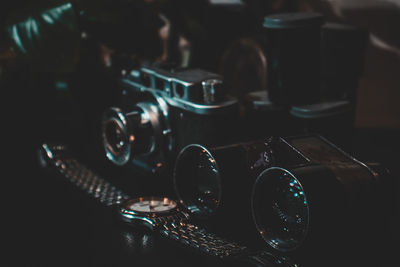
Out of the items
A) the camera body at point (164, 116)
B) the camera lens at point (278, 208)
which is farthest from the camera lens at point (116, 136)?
the camera lens at point (278, 208)

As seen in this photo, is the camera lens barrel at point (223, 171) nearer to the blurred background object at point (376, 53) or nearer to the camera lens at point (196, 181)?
the camera lens at point (196, 181)

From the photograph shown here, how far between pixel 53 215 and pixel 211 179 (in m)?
0.17

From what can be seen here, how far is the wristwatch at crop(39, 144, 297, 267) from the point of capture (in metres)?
0.43

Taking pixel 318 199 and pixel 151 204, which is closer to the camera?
pixel 318 199

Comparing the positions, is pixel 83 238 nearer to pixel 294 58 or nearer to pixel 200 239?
pixel 200 239

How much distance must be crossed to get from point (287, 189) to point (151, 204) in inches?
6.2

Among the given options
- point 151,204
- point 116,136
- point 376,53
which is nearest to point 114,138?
point 116,136

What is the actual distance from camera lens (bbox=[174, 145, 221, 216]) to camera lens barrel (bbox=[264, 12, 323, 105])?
12 centimetres

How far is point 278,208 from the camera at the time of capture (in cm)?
45

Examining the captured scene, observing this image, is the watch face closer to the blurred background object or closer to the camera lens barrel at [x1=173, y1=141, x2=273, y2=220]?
the camera lens barrel at [x1=173, y1=141, x2=273, y2=220]

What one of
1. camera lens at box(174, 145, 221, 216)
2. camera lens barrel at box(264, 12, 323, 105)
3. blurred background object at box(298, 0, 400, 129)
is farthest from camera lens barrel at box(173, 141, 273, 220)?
blurred background object at box(298, 0, 400, 129)

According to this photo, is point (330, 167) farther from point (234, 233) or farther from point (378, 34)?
point (378, 34)

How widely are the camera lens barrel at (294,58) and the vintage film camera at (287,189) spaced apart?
0.28 feet

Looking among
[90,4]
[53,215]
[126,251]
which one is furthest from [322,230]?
[90,4]
